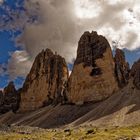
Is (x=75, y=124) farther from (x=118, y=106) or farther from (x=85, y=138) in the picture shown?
(x=85, y=138)

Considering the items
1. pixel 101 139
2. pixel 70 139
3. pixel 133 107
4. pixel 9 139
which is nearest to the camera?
pixel 101 139

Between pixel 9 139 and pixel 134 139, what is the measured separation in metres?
50.4

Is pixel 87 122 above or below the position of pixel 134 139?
above

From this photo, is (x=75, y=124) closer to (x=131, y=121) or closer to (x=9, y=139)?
(x=131, y=121)

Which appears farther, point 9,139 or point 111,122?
point 111,122

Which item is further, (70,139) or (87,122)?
(87,122)

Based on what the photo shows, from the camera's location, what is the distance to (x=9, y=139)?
109062 mm

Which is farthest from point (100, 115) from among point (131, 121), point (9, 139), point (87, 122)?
point (9, 139)

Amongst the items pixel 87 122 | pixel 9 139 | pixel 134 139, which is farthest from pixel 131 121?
pixel 134 139

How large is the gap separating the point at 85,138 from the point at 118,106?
4098 inches

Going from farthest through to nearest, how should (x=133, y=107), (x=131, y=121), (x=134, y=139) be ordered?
(x=133, y=107) < (x=131, y=121) < (x=134, y=139)

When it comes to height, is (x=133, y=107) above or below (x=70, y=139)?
above

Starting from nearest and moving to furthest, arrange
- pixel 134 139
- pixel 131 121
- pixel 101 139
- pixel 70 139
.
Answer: pixel 134 139 → pixel 101 139 → pixel 70 139 → pixel 131 121

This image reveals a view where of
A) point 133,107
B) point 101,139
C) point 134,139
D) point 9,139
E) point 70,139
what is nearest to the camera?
point 134,139
